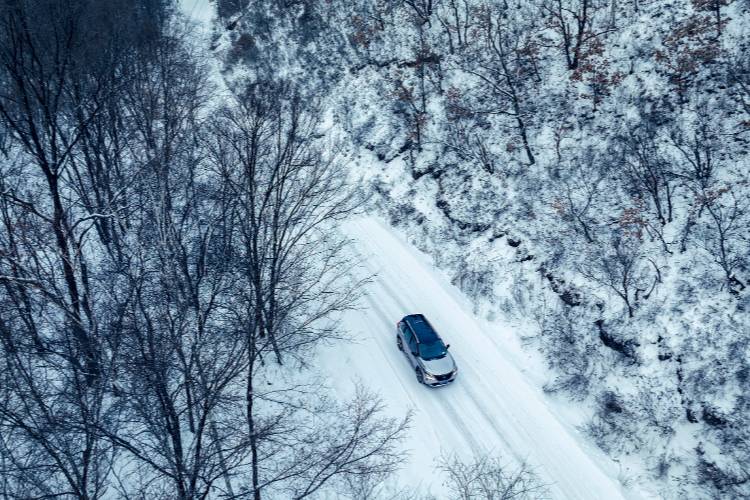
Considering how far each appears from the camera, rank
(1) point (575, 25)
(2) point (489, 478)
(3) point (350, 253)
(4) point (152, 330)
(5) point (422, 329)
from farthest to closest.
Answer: (1) point (575, 25), (3) point (350, 253), (5) point (422, 329), (2) point (489, 478), (4) point (152, 330)

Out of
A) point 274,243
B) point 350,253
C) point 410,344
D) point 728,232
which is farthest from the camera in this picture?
point 350,253

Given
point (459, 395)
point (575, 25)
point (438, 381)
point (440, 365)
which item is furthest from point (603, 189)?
point (575, 25)

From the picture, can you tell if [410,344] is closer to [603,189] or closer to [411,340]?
[411,340]

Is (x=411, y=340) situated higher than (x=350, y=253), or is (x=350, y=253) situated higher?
(x=350, y=253)

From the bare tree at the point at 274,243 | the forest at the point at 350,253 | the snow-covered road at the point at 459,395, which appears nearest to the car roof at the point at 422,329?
the snow-covered road at the point at 459,395

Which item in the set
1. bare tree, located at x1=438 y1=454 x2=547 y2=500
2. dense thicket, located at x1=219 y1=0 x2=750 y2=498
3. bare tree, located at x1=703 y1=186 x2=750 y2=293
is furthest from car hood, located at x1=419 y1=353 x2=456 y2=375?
bare tree, located at x1=703 y1=186 x2=750 y2=293

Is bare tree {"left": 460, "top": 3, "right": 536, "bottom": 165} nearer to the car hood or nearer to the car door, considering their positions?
the car door

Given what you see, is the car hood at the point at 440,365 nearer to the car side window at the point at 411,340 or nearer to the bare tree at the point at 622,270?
the car side window at the point at 411,340

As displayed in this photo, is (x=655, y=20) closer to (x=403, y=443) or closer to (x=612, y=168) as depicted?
(x=612, y=168)
